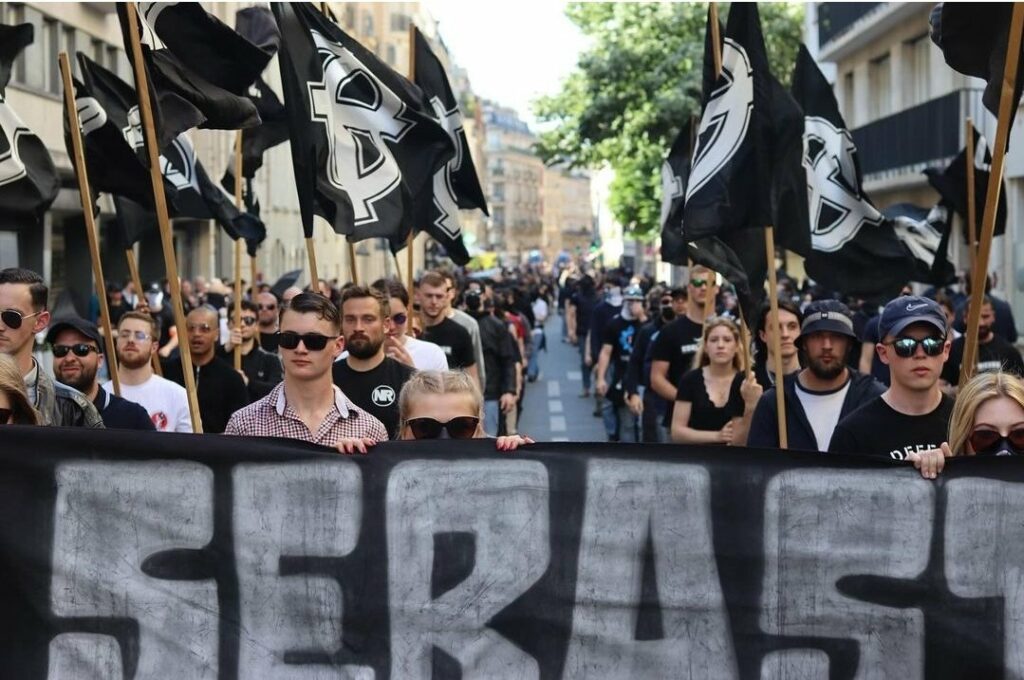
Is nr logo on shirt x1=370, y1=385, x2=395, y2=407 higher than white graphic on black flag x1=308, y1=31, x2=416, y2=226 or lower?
lower

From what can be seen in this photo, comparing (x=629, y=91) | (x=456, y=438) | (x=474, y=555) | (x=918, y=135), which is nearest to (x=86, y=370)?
(x=456, y=438)

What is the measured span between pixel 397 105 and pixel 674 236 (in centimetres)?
462

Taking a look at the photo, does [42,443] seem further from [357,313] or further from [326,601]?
[357,313]

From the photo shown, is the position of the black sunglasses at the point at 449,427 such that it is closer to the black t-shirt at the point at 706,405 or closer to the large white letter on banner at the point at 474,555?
the large white letter on banner at the point at 474,555

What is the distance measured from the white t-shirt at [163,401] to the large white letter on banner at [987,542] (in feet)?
12.7

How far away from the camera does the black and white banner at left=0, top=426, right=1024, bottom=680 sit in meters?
4.93

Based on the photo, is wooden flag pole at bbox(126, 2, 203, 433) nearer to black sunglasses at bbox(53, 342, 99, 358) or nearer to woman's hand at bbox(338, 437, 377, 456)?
black sunglasses at bbox(53, 342, 99, 358)

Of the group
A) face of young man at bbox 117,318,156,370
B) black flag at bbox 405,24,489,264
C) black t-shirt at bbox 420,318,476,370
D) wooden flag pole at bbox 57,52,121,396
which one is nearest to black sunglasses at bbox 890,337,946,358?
wooden flag pole at bbox 57,52,121,396

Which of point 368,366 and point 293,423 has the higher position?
point 368,366

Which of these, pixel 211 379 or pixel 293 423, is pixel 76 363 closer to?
pixel 293 423

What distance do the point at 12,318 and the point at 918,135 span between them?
26.1 metres

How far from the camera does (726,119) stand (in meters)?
7.93

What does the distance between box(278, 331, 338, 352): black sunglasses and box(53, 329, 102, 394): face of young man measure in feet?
4.62

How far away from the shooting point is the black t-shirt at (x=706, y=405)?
898 cm
